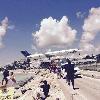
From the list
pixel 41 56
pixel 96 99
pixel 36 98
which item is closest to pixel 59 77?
pixel 96 99

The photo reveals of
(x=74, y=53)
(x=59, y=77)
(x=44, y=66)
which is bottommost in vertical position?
(x=59, y=77)

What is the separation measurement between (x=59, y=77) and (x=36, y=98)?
2826 cm

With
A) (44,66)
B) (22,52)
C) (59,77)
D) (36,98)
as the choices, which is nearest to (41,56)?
(22,52)

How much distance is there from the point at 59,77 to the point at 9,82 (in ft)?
74.1

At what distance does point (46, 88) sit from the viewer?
21188 millimetres

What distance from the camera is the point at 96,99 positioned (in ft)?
67.1

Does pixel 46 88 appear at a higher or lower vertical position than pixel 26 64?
lower

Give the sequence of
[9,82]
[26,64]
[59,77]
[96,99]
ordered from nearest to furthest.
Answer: [96,99] < [9,82] < [59,77] < [26,64]

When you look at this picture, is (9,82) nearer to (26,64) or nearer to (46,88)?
(46,88)

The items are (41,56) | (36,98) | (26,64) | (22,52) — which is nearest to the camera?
(36,98)

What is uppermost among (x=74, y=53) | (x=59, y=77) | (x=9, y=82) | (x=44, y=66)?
(x=74, y=53)

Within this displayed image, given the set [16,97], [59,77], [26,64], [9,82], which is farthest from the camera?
[26,64]

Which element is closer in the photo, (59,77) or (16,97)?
(16,97)

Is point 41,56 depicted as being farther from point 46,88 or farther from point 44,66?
point 46,88
